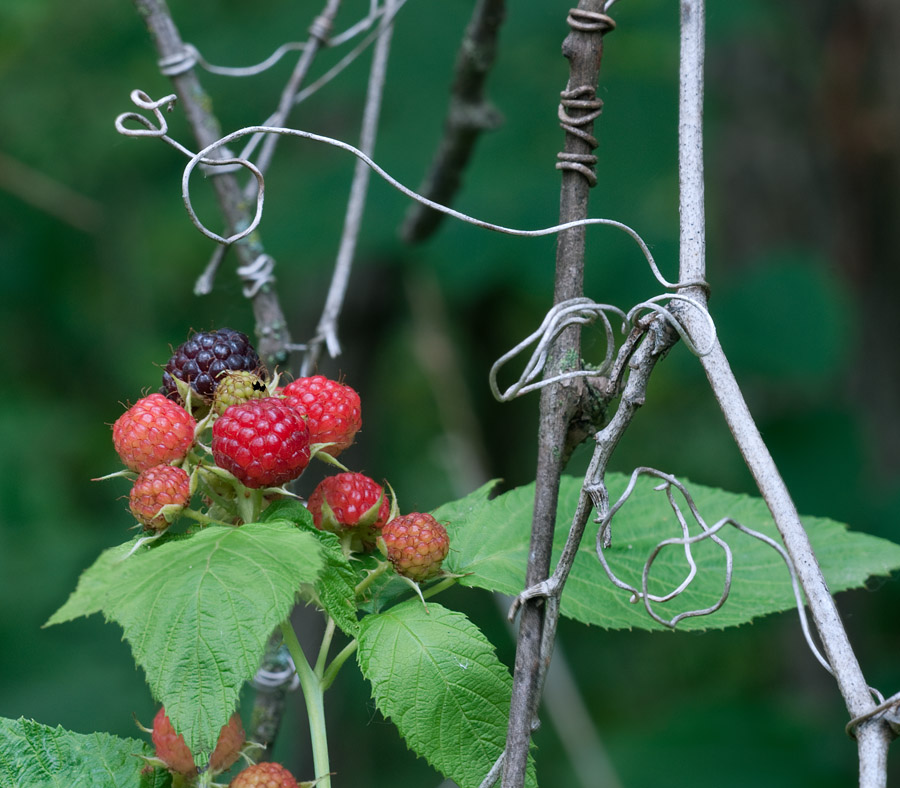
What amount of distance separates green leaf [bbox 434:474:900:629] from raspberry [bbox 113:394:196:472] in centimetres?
28

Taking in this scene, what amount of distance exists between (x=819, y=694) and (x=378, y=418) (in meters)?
2.17

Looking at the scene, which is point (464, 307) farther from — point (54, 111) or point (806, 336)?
point (54, 111)

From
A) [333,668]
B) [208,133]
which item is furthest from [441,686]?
[208,133]

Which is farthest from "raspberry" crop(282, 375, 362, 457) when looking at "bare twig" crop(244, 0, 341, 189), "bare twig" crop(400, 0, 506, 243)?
"bare twig" crop(400, 0, 506, 243)

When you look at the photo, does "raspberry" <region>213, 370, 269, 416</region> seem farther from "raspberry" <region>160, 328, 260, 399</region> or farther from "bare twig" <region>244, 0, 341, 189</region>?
"bare twig" <region>244, 0, 341, 189</region>

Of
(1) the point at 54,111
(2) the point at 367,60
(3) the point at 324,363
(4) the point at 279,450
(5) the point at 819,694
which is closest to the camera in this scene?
(4) the point at 279,450

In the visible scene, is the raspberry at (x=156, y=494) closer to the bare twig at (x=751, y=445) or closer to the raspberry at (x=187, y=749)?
the raspberry at (x=187, y=749)

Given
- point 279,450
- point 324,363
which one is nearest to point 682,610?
point 279,450

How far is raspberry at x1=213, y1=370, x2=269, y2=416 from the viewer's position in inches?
29.8

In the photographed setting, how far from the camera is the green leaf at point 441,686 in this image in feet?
2.36

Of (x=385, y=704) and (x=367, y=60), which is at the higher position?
(x=367, y=60)

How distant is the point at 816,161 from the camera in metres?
3.38

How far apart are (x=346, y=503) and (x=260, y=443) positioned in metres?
0.12

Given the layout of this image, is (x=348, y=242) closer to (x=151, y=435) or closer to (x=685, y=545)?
(x=151, y=435)
